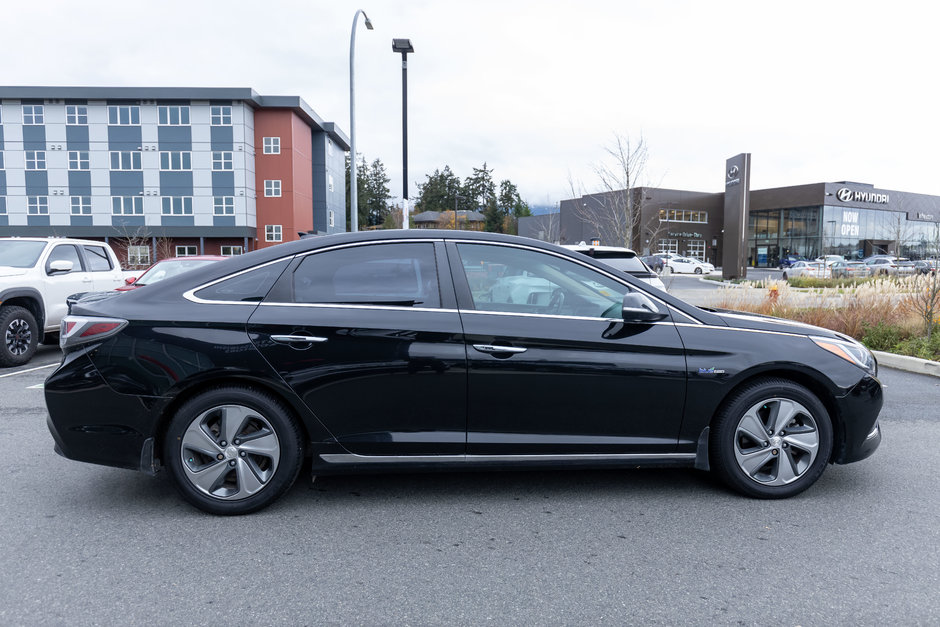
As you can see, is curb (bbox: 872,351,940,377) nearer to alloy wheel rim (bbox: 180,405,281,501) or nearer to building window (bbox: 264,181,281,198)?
alloy wheel rim (bbox: 180,405,281,501)

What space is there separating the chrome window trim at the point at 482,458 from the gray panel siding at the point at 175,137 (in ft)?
153

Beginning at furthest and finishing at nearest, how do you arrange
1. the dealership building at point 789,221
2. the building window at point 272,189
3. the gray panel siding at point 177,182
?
the dealership building at point 789,221, the building window at point 272,189, the gray panel siding at point 177,182

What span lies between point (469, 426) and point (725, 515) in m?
1.58

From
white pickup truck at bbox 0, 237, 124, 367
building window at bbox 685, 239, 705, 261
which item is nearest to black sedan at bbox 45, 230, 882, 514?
white pickup truck at bbox 0, 237, 124, 367

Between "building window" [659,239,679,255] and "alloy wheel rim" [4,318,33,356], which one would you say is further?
"building window" [659,239,679,255]

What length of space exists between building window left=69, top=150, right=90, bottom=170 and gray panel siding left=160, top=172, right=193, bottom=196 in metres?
5.20

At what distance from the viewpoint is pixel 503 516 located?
12.6 ft

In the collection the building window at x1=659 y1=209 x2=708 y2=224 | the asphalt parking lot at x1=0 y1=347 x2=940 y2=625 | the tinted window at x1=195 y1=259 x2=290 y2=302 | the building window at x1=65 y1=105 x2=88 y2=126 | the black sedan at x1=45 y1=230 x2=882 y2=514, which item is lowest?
the asphalt parking lot at x1=0 y1=347 x2=940 y2=625

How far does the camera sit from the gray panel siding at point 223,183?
45406mm

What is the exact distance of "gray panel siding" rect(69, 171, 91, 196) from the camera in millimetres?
45406

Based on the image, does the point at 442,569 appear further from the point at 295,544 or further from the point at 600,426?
the point at 600,426

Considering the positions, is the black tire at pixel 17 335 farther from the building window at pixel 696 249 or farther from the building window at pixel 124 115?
the building window at pixel 696 249

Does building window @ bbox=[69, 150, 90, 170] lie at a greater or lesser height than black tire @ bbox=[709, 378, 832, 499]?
greater

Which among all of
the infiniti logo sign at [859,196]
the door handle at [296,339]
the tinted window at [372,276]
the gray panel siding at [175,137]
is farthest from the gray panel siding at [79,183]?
the infiniti logo sign at [859,196]
